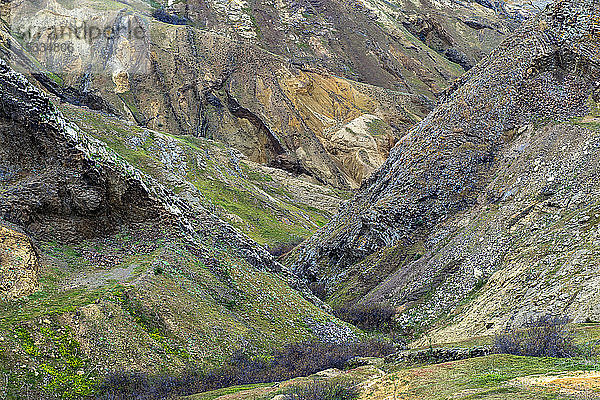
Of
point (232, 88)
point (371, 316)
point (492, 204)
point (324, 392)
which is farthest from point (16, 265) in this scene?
point (232, 88)

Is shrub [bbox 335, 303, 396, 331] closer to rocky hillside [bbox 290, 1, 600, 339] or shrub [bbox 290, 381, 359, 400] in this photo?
rocky hillside [bbox 290, 1, 600, 339]

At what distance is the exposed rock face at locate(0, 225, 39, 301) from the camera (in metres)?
12.7

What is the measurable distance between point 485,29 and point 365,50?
150 ft

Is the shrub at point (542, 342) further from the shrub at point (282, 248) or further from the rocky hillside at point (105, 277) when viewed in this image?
the shrub at point (282, 248)

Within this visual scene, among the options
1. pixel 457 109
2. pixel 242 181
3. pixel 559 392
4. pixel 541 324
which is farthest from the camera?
pixel 242 181

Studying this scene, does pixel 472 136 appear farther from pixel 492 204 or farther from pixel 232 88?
pixel 232 88

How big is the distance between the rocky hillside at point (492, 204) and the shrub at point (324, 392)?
27.5 feet

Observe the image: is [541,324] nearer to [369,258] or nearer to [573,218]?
[573,218]

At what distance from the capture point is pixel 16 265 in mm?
13398

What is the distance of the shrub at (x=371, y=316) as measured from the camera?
2338cm

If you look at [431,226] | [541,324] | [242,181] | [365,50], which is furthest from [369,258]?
[365,50]

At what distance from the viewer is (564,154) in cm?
2559

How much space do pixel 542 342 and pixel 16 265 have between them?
43.0 feet

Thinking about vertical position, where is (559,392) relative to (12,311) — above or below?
above
